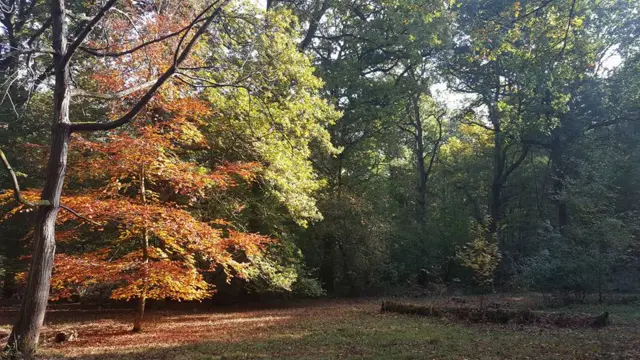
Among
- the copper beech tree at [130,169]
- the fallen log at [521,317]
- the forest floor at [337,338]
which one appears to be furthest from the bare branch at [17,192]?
the fallen log at [521,317]

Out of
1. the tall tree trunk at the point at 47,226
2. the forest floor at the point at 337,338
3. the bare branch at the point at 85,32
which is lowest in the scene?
the forest floor at the point at 337,338

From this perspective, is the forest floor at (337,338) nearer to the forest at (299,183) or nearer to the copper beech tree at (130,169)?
the forest at (299,183)

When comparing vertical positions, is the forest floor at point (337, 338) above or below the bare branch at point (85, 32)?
below

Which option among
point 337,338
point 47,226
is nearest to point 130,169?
point 47,226

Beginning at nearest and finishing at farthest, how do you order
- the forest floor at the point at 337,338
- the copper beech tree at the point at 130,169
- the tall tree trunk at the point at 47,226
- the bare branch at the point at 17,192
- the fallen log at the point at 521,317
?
1. the bare branch at the point at 17,192
2. the tall tree trunk at the point at 47,226
3. the copper beech tree at the point at 130,169
4. the forest floor at the point at 337,338
5. the fallen log at the point at 521,317

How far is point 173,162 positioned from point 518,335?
A: 9466 millimetres

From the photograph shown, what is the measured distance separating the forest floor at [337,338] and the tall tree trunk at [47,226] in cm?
59

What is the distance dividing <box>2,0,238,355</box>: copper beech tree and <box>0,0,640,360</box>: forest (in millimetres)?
60

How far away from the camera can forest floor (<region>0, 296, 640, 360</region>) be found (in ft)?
26.8

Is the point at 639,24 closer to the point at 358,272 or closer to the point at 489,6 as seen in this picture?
the point at 489,6

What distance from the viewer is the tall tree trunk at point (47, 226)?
7.89 m

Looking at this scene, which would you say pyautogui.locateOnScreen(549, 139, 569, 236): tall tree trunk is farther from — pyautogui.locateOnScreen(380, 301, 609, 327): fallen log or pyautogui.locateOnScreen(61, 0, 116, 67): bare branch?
pyautogui.locateOnScreen(61, 0, 116, 67): bare branch

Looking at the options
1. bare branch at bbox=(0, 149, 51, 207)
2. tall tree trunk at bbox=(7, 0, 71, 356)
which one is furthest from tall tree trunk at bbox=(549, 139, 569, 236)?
bare branch at bbox=(0, 149, 51, 207)

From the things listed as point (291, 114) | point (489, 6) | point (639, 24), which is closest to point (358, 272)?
point (291, 114)
